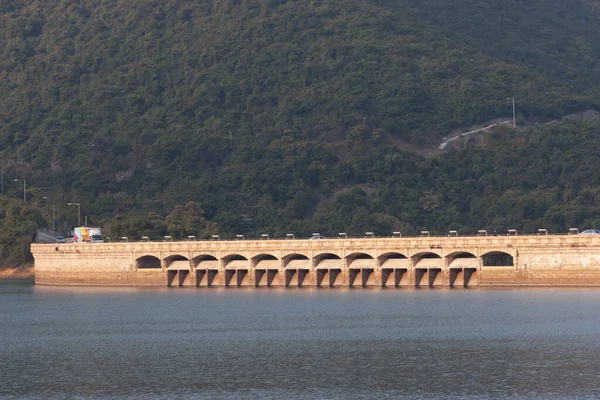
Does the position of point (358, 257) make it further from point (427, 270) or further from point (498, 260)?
point (498, 260)

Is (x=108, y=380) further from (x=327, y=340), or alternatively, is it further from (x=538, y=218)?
(x=538, y=218)

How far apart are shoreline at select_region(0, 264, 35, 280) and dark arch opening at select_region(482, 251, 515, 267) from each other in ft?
238

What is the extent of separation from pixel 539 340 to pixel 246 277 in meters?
60.5

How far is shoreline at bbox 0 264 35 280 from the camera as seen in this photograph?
6629 inches

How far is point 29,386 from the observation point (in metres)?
66.4

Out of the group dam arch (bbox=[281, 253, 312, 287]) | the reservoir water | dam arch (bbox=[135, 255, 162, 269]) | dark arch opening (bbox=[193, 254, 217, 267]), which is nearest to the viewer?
the reservoir water

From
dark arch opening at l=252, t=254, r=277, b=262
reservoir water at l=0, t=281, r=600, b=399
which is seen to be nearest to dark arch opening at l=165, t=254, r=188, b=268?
dark arch opening at l=252, t=254, r=277, b=262

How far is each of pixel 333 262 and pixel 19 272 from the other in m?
58.8

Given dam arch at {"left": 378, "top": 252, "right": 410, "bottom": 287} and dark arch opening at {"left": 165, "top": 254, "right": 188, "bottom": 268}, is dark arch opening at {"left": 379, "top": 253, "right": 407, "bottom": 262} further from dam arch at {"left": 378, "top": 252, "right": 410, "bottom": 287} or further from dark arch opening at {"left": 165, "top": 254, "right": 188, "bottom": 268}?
dark arch opening at {"left": 165, "top": 254, "right": 188, "bottom": 268}

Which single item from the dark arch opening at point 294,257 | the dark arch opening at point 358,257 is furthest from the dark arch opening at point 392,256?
the dark arch opening at point 294,257

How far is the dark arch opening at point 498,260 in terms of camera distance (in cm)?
11744

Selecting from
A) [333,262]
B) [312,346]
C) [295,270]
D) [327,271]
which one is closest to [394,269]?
[333,262]

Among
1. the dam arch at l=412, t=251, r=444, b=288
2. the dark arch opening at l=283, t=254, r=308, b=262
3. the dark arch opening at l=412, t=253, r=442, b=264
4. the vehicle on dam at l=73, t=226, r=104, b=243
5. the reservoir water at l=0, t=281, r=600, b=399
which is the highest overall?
the vehicle on dam at l=73, t=226, r=104, b=243

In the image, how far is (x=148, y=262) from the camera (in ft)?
457
